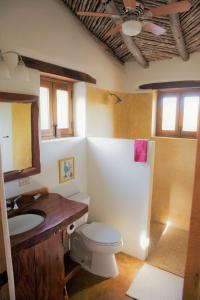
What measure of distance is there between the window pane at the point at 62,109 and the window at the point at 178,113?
1.59m

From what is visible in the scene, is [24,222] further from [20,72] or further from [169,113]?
[169,113]

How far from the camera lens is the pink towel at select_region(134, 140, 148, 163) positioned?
2.22 metres

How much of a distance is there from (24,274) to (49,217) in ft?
1.40

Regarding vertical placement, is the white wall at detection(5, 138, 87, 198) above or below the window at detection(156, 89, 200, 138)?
below

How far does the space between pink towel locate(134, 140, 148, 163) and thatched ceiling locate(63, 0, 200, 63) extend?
1.42 m

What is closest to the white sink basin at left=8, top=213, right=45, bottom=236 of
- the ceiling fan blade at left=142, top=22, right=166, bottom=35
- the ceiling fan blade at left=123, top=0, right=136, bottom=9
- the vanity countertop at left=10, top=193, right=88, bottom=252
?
the vanity countertop at left=10, top=193, right=88, bottom=252

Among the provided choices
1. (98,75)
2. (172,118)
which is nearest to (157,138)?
(172,118)

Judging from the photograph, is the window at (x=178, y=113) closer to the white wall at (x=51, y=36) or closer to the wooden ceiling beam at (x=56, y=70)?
the white wall at (x=51, y=36)

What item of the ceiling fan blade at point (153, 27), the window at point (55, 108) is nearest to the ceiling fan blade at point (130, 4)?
the ceiling fan blade at point (153, 27)

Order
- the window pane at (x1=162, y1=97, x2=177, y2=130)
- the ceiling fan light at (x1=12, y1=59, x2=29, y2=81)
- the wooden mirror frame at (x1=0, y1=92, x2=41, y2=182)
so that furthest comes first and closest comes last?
the window pane at (x1=162, y1=97, x2=177, y2=130) < the wooden mirror frame at (x1=0, y1=92, x2=41, y2=182) < the ceiling fan light at (x1=12, y1=59, x2=29, y2=81)

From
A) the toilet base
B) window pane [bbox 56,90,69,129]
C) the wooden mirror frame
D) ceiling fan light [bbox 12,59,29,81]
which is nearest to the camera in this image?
ceiling fan light [bbox 12,59,29,81]

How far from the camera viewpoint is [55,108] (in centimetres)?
251

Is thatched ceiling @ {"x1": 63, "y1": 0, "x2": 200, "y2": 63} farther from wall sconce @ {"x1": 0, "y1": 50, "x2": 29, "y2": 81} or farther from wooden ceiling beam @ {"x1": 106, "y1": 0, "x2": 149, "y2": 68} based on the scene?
wall sconce @ {"x1": 0, "y1": 50, "x2": 29, "y2": 81}

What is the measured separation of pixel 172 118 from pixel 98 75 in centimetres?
139
